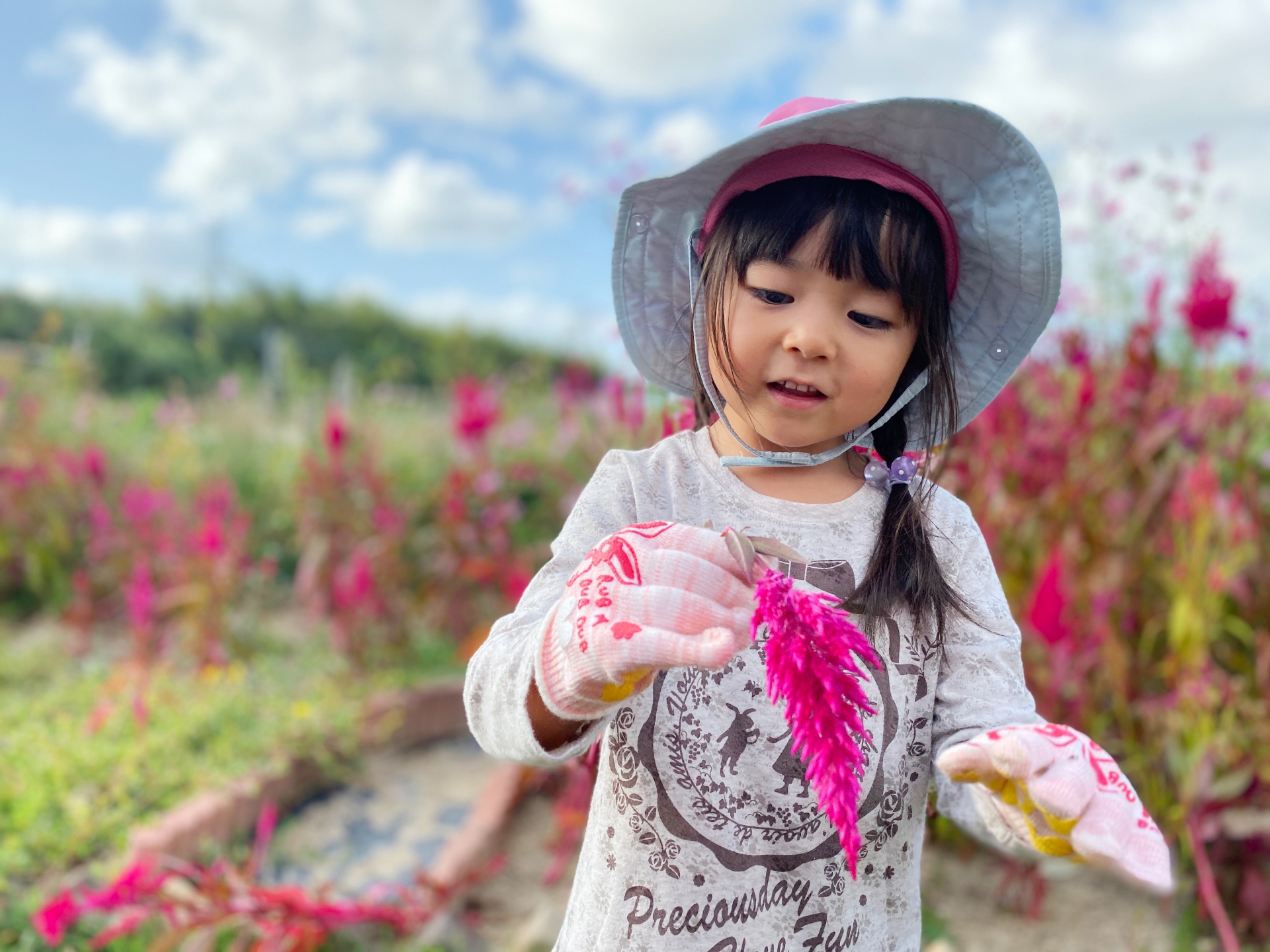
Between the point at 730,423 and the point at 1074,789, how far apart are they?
17.9 inches

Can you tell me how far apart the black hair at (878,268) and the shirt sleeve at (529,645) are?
16cm

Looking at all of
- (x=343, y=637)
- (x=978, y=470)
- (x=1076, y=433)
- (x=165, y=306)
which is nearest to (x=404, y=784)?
(x=343, y=637)

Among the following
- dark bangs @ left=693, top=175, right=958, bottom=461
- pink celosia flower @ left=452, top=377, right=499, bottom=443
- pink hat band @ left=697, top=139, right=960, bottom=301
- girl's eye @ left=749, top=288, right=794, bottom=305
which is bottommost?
pink celosia flower @ left=452, top=377, right=499, bottom=443

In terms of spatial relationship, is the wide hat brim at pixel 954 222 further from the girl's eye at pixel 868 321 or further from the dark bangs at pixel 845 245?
the girl's eye at pixel 868 321

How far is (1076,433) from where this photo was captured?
2.25 meters

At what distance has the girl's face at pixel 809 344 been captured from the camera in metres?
0.83

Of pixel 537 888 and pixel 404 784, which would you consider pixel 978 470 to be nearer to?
pixel 537 888

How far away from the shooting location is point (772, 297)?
0.85 meters

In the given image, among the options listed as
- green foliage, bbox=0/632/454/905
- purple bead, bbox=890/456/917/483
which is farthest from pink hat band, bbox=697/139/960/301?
green foliage, bbox=0/632/454/905

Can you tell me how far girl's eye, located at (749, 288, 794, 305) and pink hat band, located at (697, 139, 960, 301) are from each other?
0.11 m

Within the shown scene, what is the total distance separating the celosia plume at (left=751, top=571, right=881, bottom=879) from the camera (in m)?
0.58

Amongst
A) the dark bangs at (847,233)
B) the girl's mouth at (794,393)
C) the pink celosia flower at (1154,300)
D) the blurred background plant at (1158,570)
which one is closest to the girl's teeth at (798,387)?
the girl's mouth at (794,393)

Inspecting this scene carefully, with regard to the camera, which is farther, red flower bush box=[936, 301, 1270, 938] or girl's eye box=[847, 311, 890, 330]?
red flower bush box=[936, 301, 1270, 938]

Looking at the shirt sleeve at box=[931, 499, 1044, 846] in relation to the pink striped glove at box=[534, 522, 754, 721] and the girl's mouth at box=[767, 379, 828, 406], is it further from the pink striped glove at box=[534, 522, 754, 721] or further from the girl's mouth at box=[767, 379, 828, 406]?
the pink striped glove at box=[534, 522, 754, 721]
